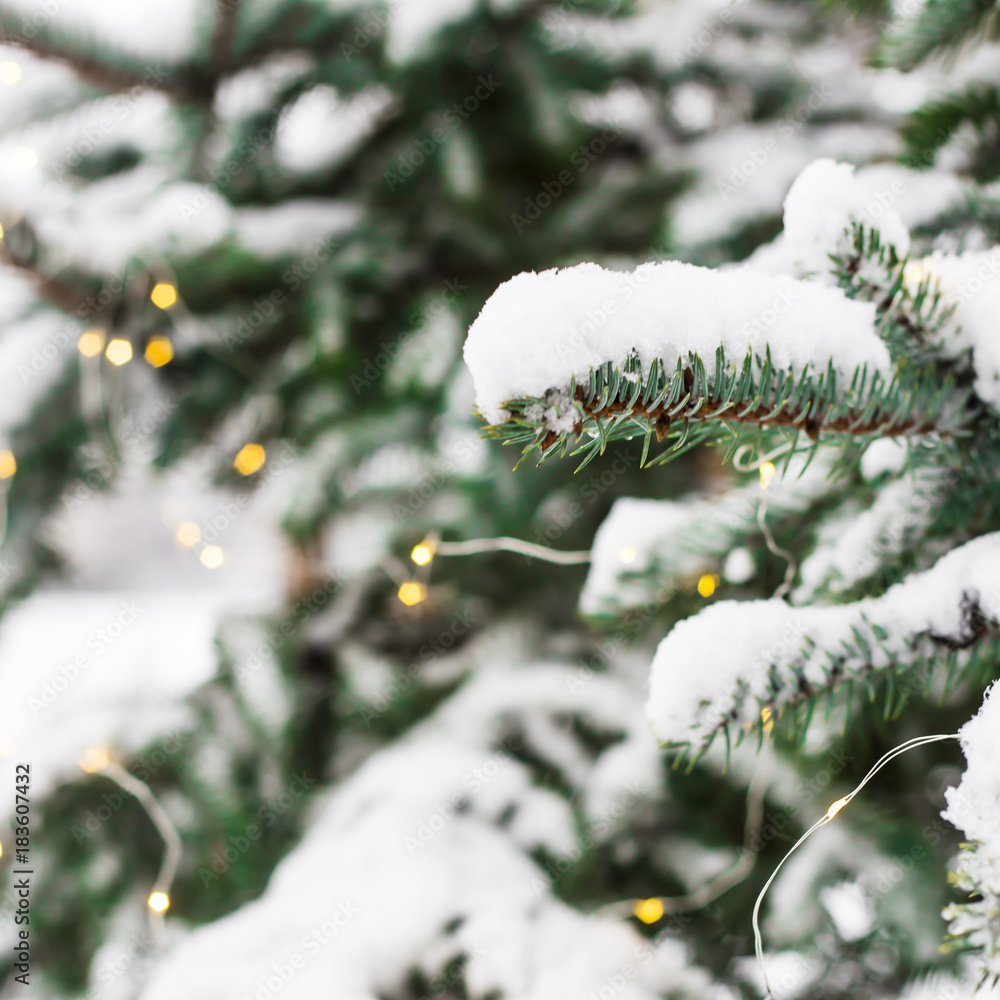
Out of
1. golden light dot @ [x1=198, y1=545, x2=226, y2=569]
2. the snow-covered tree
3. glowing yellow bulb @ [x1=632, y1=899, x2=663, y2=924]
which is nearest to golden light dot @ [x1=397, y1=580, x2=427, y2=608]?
the snow-covered tree

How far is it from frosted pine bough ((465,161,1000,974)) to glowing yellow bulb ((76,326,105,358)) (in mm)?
660

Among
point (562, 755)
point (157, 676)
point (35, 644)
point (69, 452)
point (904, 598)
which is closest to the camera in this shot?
point (904, 598)

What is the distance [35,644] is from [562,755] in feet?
3.33

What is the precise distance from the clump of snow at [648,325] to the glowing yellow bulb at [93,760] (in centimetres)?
72

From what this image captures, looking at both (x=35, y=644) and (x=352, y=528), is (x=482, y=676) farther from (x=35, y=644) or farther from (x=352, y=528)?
(x=35, y=644)

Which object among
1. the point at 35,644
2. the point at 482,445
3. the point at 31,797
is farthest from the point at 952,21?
the point at 35,644

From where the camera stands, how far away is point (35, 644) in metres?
1.22

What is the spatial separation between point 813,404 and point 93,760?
2.62 feet

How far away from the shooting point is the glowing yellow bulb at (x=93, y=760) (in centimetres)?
74

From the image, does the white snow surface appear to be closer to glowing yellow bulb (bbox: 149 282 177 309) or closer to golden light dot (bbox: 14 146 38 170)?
glowing yellow bulb (bbox: 149 282 177 309)

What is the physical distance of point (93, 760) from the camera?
751 mm

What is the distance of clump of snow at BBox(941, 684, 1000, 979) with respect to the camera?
0.20 meters

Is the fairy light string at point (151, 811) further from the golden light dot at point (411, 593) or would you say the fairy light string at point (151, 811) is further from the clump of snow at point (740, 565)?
the clump of snow at point (740, 565)

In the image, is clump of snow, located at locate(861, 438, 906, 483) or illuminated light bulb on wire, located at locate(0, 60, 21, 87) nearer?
clump of snow, located at locate(861, 438, 906, 483)
